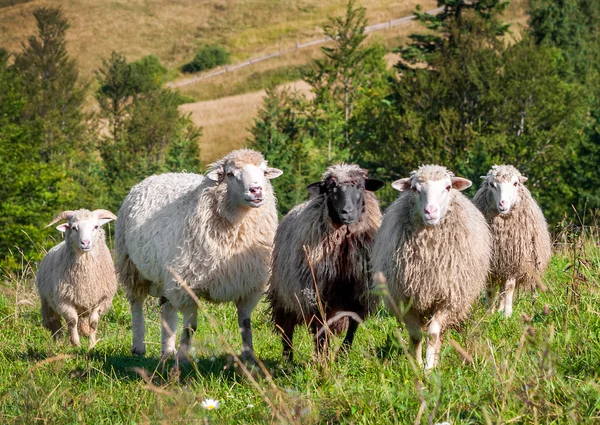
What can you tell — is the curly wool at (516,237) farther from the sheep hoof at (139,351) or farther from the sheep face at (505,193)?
the sheep hoof at (139,351)

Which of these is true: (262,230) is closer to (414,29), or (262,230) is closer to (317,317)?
(317,317)

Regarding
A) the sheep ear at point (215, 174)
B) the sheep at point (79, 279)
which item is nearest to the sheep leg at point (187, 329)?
the sheep ear at point (215, 174)

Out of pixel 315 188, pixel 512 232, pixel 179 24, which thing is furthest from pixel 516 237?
pixel 179 24

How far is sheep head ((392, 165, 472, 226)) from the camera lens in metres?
5.22

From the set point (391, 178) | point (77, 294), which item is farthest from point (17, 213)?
point (77, 294)

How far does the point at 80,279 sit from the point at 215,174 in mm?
3564

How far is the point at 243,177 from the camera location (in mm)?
6242

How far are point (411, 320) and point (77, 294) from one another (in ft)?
17.1

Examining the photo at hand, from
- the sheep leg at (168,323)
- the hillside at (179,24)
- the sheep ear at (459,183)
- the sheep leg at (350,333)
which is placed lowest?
the hillside at (179,24)

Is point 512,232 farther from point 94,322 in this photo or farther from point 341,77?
point 341,77

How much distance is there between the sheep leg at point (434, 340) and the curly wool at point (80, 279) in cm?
→ 507

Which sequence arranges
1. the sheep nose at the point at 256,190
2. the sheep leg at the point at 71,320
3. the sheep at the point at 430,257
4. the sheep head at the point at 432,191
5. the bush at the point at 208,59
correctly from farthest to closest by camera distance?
the bush at the point at 208,59
the sheep leg at the point at 71,320
the sheep nose at the point at 256,190
the sheep at the point at 430,257
the sheep head at the point at 432,191

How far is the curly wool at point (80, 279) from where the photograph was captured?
363 inches

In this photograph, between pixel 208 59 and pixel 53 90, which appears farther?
pixel 208 59
